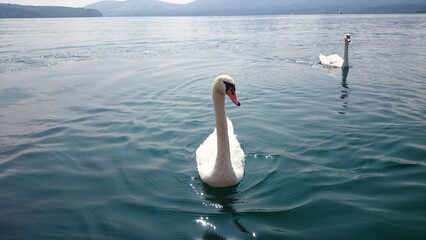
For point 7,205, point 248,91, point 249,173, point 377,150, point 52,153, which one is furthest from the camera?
point 248,91

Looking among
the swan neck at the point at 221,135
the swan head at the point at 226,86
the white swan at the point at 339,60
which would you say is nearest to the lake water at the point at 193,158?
the swan neck at the point at 221,135

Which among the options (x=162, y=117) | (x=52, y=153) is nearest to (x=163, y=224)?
(x=52, y=153)

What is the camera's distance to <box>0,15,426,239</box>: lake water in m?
6.26

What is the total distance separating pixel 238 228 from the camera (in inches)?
238

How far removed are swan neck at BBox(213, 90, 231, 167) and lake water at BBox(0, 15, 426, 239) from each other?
627 millimetres

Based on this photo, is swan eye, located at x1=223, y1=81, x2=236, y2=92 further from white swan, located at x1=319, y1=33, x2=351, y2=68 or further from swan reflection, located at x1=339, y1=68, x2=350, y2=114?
white swan, located at x1=319, y1=33, x2=351, y2=68

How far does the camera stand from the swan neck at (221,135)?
7215 mm

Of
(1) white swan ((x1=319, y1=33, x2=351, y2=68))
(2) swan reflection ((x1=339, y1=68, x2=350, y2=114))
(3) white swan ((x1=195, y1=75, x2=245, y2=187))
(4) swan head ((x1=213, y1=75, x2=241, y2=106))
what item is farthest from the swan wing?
(4) swan head ((x1=213, y1=75, x2=241, y2=106))

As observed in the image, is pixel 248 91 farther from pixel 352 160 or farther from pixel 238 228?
pixel 238 228

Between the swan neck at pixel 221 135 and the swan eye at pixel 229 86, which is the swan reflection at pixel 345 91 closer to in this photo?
the swan neck at pixel 221 135

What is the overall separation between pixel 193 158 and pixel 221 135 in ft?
6.88

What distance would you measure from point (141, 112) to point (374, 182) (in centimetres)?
Answer: 870

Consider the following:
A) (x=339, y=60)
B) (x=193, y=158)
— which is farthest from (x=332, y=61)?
(x=193, y=158)

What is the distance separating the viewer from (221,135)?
7316 millimetres
